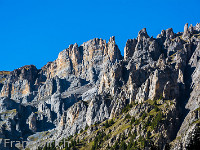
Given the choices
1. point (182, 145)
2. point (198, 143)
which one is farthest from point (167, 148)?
→ point (198, 143)

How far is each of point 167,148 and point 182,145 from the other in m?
5.17

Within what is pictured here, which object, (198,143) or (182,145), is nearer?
(198,143)

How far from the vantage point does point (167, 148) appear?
116 m

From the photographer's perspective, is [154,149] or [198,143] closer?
[198,143]

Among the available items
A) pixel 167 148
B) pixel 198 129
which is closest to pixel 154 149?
pixel 167 148

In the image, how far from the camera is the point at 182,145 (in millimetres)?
118312

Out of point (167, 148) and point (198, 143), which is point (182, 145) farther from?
point (198, 143)

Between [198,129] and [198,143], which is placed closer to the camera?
[198,143]

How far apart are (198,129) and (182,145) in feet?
29.7

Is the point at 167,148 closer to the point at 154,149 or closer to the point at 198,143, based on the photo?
the point at 154,149

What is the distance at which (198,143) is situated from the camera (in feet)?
340

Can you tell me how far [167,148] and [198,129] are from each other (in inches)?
432

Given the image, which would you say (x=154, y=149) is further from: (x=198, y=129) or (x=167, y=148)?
(x=198, y=129)

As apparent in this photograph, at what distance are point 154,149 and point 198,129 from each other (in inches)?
533
